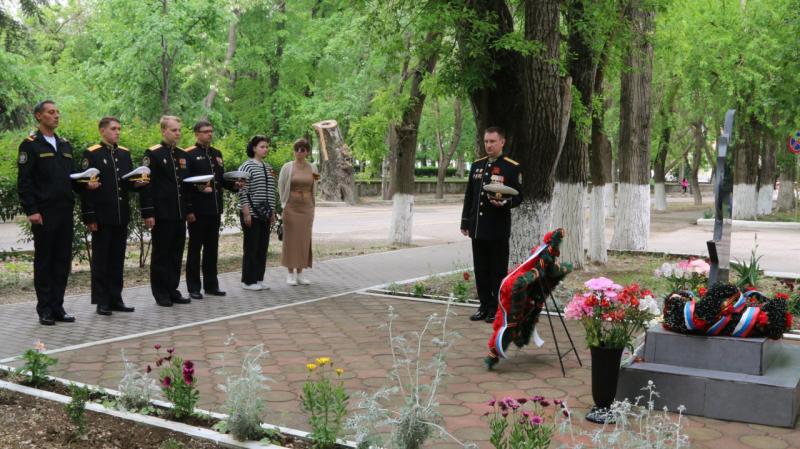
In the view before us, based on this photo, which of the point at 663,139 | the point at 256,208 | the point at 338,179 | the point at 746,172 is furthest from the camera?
the point at 338,179

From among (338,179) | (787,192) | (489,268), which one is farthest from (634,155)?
(787,192)

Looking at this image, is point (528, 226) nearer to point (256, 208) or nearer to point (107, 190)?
point (256, 208)

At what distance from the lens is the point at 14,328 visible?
7.75 metres

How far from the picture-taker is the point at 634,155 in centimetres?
1568

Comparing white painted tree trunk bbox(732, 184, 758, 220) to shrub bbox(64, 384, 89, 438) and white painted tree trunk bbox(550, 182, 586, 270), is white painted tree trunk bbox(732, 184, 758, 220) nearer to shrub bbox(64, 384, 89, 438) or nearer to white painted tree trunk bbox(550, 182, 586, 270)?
white painted tree trunk bbox(550, 182, 586, 270)

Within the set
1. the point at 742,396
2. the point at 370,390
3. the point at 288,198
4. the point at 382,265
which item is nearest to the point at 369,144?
the point at 382,265

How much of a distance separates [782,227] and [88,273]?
833 inches

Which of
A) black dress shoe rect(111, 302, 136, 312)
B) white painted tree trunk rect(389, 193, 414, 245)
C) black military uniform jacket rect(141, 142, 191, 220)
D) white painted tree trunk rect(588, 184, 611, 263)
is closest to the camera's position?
black dress shoe rect(111, 302, 136, 312)

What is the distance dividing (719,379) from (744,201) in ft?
78.7

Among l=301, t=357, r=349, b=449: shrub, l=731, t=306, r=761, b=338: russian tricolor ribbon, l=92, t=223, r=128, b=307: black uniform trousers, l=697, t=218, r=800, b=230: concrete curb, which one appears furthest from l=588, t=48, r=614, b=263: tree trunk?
l=697, t=218, r=800, b=230: concrete curb

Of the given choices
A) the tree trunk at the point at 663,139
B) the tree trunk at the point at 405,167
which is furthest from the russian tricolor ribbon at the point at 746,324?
the tree trunk at the point at 663,139

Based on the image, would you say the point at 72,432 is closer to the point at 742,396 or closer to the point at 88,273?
the point at 742,396

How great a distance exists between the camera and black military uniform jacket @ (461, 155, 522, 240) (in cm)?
793

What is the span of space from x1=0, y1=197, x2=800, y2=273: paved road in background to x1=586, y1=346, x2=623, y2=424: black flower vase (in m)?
9.88
